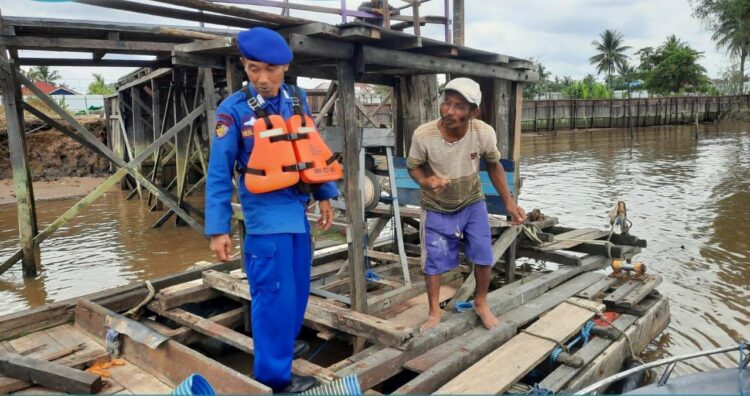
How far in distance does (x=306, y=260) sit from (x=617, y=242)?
4.71m

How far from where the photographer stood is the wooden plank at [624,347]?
12.1 feet

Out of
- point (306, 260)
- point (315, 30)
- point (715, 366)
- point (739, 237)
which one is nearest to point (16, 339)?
point (306, 260)

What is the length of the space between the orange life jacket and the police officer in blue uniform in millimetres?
84

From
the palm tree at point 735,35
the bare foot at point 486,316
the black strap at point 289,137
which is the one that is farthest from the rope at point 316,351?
the palm tree at point 735,35

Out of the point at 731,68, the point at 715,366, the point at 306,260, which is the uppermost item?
the point at 731,68

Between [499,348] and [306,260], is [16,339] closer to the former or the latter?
[306,260]

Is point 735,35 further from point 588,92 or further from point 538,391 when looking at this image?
point 538,391

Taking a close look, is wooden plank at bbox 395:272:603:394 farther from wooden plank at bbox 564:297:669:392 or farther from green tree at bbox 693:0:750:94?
green tree at bbox 693:0:750:94

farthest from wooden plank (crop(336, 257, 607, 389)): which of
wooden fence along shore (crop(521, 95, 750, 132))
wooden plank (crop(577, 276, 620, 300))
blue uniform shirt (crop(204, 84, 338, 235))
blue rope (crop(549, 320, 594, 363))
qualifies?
wooden fence along shore (crop(521, 95, 750, 132))

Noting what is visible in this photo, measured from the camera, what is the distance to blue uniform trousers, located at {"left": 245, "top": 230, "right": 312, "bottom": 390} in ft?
9.28

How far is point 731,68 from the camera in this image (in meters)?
42.4

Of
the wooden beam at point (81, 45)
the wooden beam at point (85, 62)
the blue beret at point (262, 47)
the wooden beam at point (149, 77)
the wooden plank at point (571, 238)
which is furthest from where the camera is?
the wooden beam at point (149, 77)

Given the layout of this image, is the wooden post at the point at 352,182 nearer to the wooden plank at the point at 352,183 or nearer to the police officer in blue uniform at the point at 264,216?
the wooden plank at the point at 352,183

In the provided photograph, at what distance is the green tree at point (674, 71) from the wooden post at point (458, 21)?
142ft
